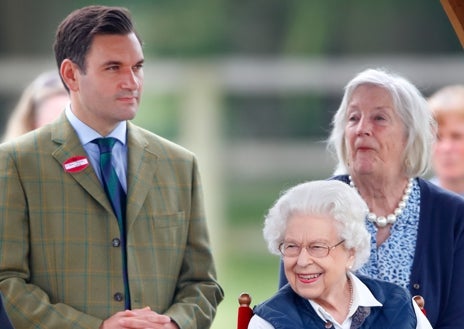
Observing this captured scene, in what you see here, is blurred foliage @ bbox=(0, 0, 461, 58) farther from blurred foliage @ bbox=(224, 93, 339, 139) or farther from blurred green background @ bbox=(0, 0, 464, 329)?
blurred foliage @ bbox=(224, 93, 339, 139)

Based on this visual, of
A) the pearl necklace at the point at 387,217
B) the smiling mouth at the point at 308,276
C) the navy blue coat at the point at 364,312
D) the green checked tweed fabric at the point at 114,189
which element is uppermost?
the green checked tweed fabric at the point at 114,189

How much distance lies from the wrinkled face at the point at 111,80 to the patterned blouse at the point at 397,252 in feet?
3.29

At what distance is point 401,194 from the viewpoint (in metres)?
4.48

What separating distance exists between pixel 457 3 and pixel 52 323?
65.5 inches

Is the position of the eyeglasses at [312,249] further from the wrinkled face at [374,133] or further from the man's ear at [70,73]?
the man's ear at [70,73]

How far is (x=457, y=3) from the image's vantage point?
397cm

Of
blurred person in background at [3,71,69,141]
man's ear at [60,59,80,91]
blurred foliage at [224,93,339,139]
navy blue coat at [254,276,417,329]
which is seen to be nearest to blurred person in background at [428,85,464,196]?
blurred person in background at [3,71,69,141]

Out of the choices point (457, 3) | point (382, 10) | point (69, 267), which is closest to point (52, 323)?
point (69, 267)

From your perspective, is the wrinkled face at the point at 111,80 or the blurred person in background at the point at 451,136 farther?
the blurred person in background at the point at 451,136

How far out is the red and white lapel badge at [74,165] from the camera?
408 cm

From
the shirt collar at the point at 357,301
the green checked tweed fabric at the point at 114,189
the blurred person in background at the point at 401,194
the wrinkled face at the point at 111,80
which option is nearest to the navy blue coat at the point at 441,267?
the blurred person in background at the point at 401,194

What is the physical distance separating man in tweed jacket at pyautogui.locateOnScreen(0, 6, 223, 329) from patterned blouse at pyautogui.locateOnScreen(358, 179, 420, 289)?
1.97 feet

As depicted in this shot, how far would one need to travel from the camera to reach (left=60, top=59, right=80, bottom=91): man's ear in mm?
4141

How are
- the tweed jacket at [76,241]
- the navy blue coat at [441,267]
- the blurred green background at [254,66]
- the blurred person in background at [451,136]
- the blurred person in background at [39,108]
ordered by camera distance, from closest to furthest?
the tweed jacket at [76,241], the navy blue coat at [441,267], the blurred person in background at [39,108], the blurred person in background at [451,136], the blurred green background at [254,66]
